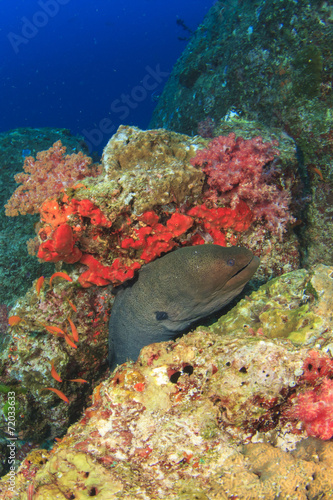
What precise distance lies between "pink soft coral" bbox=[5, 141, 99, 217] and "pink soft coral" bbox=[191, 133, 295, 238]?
1763mm

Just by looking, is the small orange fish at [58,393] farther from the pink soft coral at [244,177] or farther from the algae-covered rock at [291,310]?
the pink soft coral at [244,177]

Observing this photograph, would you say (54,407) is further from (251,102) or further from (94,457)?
(251,102)

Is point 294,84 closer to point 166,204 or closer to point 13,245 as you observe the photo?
point 166,204

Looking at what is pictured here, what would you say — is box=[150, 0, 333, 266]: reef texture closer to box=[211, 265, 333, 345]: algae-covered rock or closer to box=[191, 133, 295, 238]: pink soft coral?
box=[191, 133, 295, 238]: pink soft coral

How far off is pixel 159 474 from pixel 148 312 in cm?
178

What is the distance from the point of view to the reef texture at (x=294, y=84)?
4.26 m

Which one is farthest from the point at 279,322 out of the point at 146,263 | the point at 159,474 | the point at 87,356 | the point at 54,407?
the point at 54,407

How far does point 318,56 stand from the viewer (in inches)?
169

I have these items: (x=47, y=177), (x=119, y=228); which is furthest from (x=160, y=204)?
(x=47, y=177)

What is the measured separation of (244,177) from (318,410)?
2540 mm

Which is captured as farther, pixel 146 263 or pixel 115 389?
pixel 146 263

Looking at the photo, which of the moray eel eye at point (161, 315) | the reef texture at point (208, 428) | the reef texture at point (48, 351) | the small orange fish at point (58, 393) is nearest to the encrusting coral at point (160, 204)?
the reef texture at point (48, 351)

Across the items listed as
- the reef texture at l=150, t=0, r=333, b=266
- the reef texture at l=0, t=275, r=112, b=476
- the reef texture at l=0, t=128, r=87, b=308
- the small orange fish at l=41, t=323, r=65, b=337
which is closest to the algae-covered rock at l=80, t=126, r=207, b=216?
the reef texture at l=150, t=0, r=333, b=266

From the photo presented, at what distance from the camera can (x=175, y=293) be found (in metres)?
3.14
